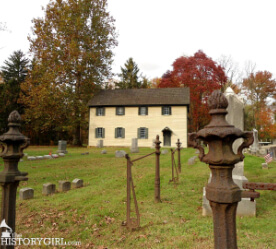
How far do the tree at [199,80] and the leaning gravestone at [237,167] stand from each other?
2660 centimetres

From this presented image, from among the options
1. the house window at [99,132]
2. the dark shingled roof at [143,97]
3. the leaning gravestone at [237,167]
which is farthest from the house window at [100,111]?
the leaning gravestone at [237,167]

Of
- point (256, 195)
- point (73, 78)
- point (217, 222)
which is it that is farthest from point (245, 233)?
point (73, 78)

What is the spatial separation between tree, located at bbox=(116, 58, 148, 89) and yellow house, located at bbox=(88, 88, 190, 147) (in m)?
14.5

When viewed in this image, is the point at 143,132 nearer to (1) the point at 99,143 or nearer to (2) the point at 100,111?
(1) the point at 99,143

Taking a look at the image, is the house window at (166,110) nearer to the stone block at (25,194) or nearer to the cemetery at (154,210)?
the cemetery at (154,210)

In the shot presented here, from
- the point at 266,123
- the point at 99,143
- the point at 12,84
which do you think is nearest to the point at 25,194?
the point at 99,143

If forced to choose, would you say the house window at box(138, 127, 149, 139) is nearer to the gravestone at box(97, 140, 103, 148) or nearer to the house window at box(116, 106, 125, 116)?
the house window at box(116, 106, 125, 116)

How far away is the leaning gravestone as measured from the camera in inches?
181

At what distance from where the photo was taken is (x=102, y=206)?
545 cm

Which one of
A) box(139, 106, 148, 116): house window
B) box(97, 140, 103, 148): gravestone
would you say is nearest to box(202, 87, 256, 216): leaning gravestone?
box(139, 106, 148, 116): house window

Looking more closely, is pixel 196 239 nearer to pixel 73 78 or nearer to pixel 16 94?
pixel 73 78

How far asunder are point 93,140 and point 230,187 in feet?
89.1

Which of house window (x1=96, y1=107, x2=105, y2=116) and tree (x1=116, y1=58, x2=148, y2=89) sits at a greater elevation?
tree (x1=116, y1=58, x2=148, y2=89)

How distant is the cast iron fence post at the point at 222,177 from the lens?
1.55 metres
